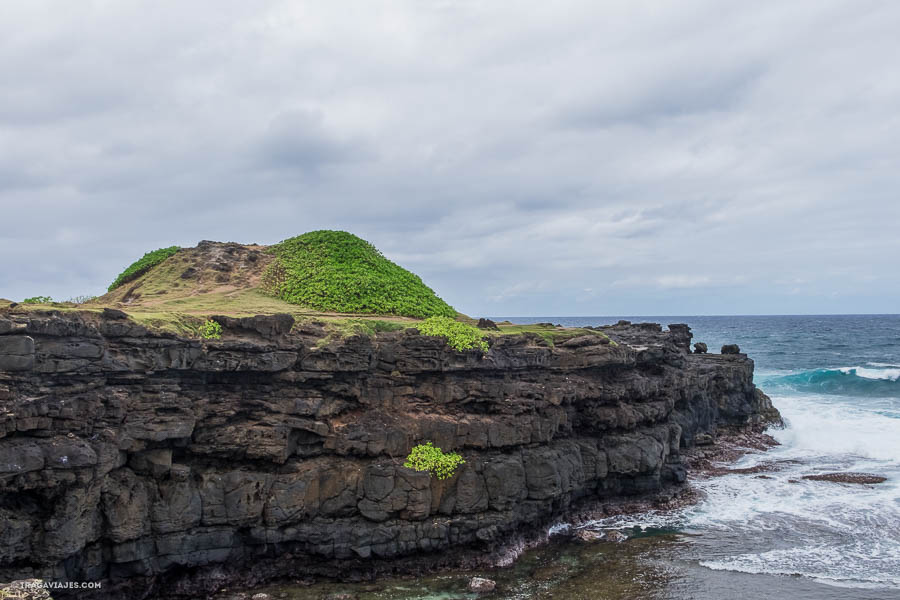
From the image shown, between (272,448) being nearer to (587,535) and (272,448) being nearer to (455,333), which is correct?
(455,333)

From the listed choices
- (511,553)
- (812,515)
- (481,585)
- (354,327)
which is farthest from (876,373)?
(354,327)

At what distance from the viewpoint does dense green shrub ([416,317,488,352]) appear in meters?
26.0

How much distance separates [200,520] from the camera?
2178 centimetres

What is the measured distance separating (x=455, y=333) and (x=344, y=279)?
31.8ft

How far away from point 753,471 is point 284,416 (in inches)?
1100

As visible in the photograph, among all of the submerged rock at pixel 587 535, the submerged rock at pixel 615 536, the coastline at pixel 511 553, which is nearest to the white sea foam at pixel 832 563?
the submerged rock at pixel 615 536

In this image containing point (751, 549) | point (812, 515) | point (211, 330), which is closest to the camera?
point (211, 330)

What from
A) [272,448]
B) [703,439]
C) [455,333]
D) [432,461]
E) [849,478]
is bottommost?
[849,478]

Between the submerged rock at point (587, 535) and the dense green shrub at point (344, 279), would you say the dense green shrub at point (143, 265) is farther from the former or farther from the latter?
the submerged rock at point (587, 535)

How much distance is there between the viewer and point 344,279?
3372cm

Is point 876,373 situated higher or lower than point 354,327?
lower

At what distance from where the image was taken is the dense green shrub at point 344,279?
32.2m

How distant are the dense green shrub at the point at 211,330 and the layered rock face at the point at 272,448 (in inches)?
13.2

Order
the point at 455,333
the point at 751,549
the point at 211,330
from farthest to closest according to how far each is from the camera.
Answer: the point at 455,333 → the point at 751,549 → the point at 211,330
